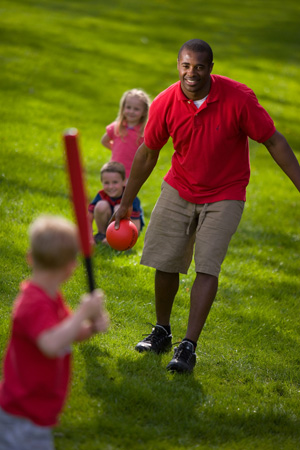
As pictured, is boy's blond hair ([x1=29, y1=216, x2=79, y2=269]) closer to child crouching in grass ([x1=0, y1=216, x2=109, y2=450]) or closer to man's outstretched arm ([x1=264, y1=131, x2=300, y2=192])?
child crouching in grass ([x1=0, y1=216, x2=109, y2=450])

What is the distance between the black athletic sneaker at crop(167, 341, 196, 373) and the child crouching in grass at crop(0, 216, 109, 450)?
1.99 metres

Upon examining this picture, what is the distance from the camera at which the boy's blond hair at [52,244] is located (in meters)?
2.82

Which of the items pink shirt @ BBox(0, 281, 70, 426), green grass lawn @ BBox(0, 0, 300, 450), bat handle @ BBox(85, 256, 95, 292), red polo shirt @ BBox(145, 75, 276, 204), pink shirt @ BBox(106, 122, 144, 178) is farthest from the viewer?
pink shirt @ BBox(106, 122, 144, 178)

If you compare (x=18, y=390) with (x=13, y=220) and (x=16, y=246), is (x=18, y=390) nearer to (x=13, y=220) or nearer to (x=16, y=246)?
(x=16, y=246)

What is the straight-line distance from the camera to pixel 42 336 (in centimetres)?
281

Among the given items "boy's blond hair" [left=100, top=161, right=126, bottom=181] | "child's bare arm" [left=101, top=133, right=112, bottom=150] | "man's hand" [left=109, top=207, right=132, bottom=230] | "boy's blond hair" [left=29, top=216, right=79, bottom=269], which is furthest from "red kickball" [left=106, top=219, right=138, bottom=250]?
"boy's blond hair" [left=29, top=216, right=79, bottom=269]

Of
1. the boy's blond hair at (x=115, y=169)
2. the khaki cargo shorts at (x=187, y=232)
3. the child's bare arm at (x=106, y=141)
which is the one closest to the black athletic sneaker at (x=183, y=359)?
the khaki cargo shorts at (x=187, y=232)

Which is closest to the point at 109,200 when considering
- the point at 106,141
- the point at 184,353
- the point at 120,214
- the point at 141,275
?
the point at 106,141

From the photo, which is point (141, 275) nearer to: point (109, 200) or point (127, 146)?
point (109, 200)

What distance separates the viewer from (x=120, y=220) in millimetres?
5762

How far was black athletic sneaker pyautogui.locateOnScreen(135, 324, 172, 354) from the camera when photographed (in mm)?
5328

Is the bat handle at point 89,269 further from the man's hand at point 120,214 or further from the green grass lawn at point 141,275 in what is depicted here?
the man's hand at point 120,214

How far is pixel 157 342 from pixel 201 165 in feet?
4.78

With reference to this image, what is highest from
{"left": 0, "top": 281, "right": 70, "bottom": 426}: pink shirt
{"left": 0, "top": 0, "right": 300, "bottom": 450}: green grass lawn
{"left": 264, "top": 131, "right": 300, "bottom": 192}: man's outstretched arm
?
{"left": 264, "top": 131, "right": 300, "bottom": 192}: man's outstretched arm
